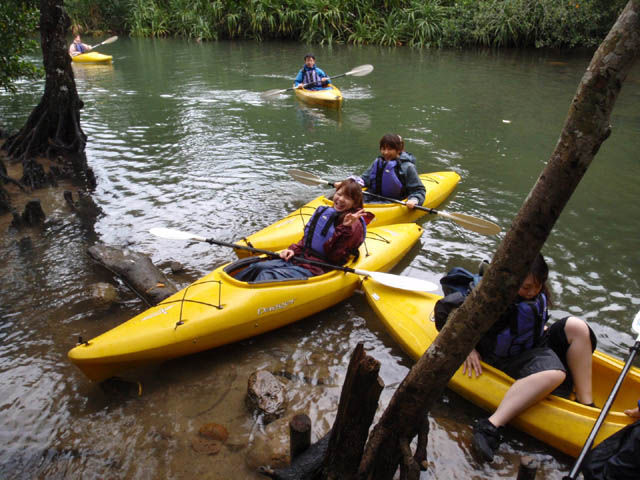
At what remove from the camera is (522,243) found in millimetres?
1668

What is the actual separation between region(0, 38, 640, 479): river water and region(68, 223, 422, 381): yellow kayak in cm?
17

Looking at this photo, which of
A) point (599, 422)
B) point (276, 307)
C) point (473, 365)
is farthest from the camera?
point (276, 307)

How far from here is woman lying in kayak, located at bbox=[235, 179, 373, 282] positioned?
379 cm

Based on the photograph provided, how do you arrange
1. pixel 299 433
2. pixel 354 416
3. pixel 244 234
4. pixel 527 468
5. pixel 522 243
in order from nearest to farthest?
pixel 522 243, pixel 527 468, pixel 354 416, pixel 299 433, pixel 244 234

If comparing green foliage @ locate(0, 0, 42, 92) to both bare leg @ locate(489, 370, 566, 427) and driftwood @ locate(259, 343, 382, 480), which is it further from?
bare leg @ locate(489, 370, 566, 427)

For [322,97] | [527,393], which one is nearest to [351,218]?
[527,393]

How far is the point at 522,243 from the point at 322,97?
8.64m

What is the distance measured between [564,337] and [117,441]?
106 inches

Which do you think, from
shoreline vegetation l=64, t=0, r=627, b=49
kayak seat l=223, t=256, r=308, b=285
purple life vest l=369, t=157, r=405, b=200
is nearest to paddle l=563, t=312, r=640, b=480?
kayak seat l=223, t=256, r=308, b=285

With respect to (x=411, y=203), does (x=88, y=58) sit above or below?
above

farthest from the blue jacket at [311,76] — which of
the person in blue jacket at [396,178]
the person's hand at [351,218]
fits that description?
the person's hand at [351,218]

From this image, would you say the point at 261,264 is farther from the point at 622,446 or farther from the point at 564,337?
the point at 622,446

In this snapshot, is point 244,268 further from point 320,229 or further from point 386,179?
point 386,179

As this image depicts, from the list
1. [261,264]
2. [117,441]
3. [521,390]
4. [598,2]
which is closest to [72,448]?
[117,441]
